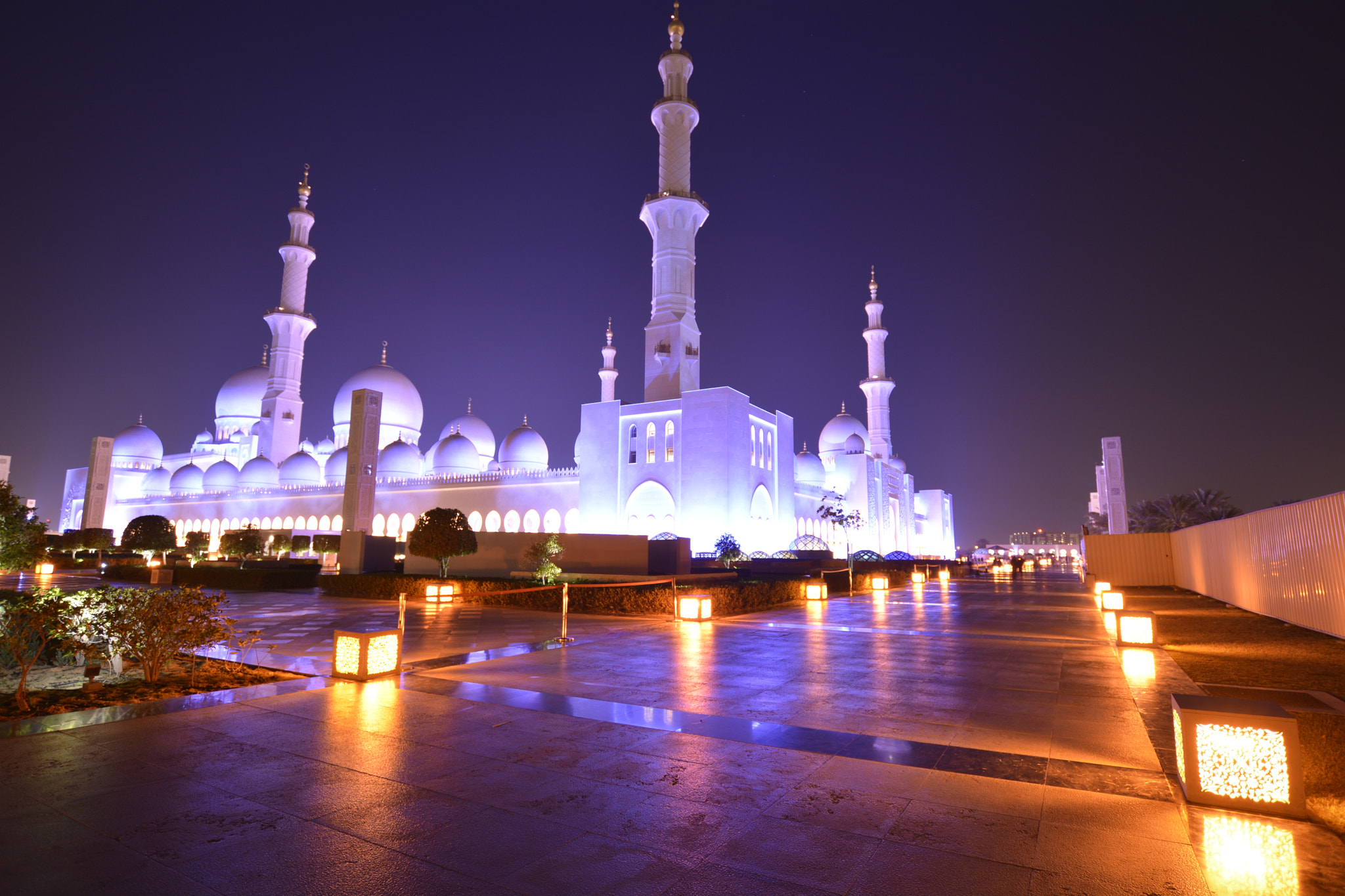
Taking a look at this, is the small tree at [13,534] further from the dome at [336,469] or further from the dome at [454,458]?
the dome at [336,469]

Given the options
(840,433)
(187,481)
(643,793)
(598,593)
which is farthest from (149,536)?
(840,433)

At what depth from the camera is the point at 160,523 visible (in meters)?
29.0

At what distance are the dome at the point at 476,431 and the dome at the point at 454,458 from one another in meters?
2.68

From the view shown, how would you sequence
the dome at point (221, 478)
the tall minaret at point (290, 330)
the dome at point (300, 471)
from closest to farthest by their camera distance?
the tall minaret at point (290, 330) → the dome at point (300, 471) → the dome at point (221, 478)

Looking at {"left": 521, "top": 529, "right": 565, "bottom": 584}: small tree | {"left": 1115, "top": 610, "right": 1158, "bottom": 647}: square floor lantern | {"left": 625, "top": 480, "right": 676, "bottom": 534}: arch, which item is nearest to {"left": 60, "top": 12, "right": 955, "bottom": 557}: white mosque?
{"left": 625, "top": 480, "right": 676, "bottom": 534}: arch

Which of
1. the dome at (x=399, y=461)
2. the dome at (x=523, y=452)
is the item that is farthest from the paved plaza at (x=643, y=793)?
the dome at (x=399, y=461)

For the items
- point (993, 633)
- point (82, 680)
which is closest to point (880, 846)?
point (82, 680)

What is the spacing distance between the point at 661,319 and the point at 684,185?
7.15 meters

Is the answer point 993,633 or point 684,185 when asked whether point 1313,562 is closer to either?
point 993,633

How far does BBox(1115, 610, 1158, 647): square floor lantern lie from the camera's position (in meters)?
9.48

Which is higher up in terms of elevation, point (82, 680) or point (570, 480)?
point (570, 480)

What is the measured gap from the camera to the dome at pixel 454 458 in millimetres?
43781

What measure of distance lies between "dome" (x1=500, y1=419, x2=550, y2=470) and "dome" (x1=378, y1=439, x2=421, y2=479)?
5.57m

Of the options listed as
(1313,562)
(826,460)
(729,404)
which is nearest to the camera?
(1313,562)
